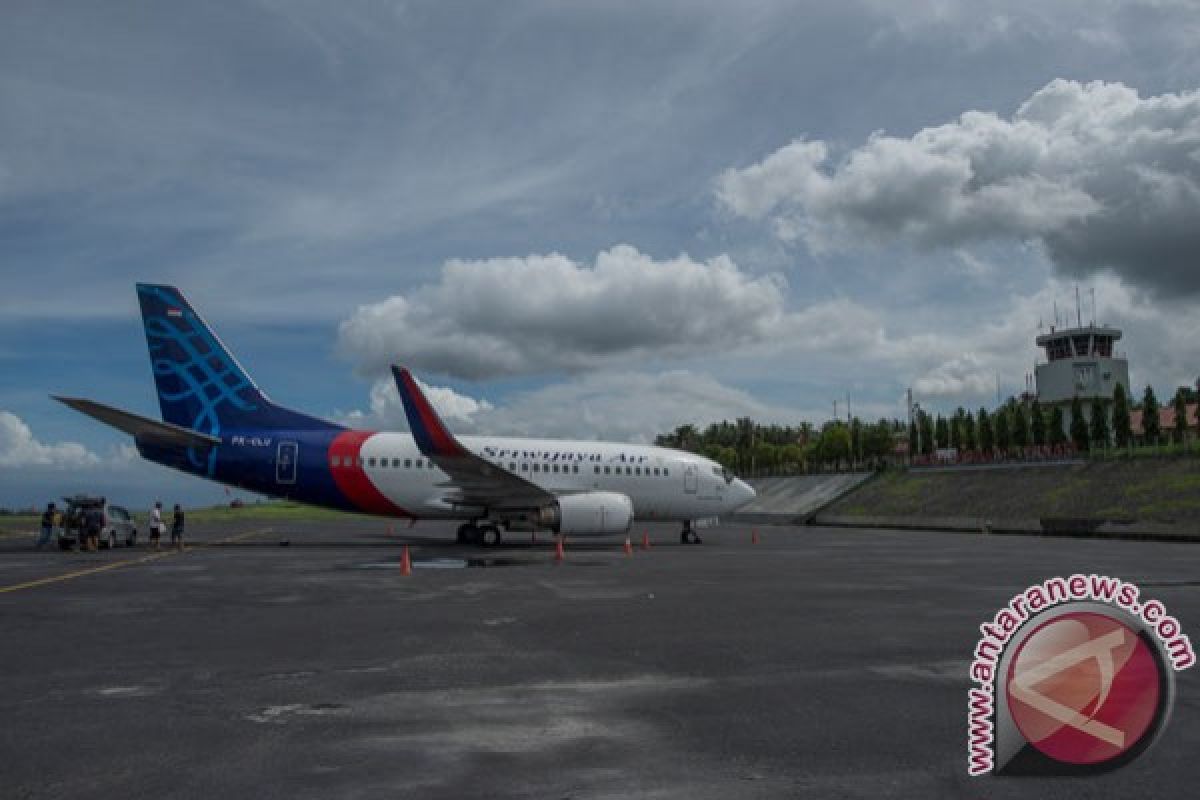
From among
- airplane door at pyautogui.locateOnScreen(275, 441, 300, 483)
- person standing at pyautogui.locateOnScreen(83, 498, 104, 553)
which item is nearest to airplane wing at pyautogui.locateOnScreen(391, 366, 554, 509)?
airplane door at pyautogui.locateOnScreen(275, 441, 300, 483)

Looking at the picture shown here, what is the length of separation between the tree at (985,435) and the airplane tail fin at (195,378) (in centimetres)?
7636

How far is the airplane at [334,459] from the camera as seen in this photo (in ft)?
88.0

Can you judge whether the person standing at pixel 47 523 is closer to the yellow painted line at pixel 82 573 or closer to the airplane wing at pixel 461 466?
the yellow painted line at pixel 82 573

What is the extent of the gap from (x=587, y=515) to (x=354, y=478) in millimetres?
8251

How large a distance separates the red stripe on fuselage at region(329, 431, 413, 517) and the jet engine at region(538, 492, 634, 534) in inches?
233

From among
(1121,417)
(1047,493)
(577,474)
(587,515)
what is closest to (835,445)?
(1121,417)

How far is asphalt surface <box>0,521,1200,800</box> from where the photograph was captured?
5.20m

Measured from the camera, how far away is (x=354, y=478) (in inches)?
1108

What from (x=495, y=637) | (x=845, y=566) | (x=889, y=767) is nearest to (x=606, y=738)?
(x=889, y=767)

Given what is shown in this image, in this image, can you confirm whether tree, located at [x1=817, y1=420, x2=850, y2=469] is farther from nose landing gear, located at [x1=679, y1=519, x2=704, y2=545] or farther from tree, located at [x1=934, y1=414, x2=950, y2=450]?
nose landing gear, located at [x1=679, y1=519, x2=704, y2=545]

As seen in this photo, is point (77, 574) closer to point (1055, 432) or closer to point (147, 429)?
point (147, 429)

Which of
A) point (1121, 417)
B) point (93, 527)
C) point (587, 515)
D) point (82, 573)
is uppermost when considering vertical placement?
point (1121, 417)

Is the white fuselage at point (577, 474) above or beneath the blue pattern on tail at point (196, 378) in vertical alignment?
beneath

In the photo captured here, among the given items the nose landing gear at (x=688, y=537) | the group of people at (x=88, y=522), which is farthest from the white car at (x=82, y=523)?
the nose landing gear at (x=688, y=537)
